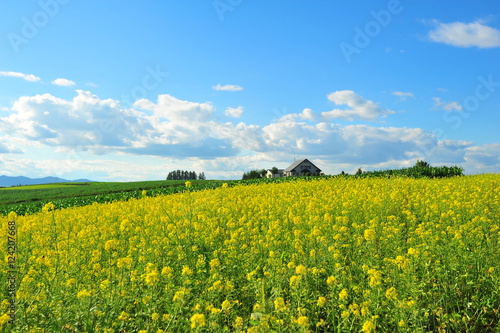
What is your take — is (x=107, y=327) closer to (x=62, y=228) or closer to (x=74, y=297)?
(x=74, y=297)

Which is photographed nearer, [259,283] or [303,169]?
[259,283]

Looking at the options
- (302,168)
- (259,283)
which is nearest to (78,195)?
(302,168)

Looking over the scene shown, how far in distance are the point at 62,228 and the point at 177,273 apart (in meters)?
5.31

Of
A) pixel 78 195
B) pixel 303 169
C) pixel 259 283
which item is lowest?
pixel 259 283

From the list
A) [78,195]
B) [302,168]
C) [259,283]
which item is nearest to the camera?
[259,283]

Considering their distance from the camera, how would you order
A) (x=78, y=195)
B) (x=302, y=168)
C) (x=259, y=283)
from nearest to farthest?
(x=259, y=283) < (x=78, y=195) < (x=302, y=168)

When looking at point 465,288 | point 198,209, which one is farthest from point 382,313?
point 198,209

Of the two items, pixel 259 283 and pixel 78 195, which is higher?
pixel 78 195

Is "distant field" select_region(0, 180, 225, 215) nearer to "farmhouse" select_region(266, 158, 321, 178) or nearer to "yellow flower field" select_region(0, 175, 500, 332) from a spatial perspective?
"yellow flower field" select_region(0, 175, 500, 332)

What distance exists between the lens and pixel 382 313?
13.8 feet

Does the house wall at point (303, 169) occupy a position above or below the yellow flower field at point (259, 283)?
above

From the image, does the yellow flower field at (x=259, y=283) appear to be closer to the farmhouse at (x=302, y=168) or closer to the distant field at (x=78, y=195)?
the distant field at (x=78, y=195)

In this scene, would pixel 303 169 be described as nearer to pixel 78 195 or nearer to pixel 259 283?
pixel 78 195

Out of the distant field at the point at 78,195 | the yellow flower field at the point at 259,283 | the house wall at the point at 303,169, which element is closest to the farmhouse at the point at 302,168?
the house wall at the point at 303,169
